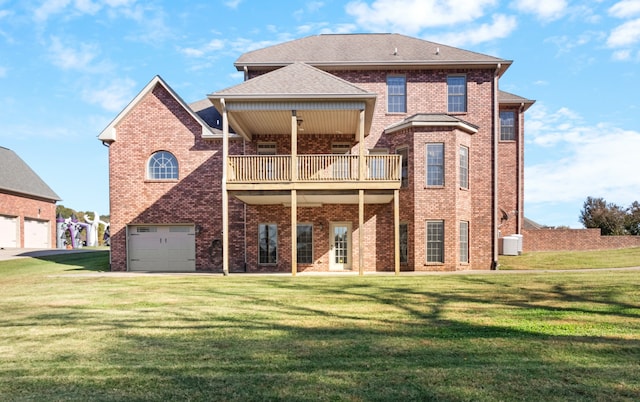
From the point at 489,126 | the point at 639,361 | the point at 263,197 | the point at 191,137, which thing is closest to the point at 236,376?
the point at 639,361

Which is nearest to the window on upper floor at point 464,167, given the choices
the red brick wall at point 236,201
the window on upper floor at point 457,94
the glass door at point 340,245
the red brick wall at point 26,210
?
the red brick wall at point 236,201

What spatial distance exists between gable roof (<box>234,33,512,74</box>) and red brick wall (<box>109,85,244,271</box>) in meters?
3.92

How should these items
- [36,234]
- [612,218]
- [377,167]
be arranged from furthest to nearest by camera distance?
[36,234] < [612,218] < [377,167]

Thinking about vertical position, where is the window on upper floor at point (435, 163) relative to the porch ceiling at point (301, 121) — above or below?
below

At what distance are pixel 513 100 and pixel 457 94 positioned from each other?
14.0ft

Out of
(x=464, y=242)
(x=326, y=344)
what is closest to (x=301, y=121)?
(x=464, y=242)

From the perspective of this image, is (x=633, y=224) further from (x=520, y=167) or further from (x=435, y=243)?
(x=435, y=243)

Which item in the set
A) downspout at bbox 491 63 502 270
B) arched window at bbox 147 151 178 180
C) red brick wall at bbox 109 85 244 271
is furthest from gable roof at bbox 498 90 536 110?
arched window at bbox 147 151 178 180

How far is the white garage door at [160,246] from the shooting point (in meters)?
20.7

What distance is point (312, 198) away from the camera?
62.1 feet

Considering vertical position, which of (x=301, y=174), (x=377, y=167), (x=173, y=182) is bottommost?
(x=173, y=182)

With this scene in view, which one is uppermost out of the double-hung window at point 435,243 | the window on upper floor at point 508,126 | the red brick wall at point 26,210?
the window on upper floor at point 508,126

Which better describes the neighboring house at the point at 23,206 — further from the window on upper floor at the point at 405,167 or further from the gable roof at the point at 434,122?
the gable roof at the point at 434,122

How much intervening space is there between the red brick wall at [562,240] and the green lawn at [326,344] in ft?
47.0
